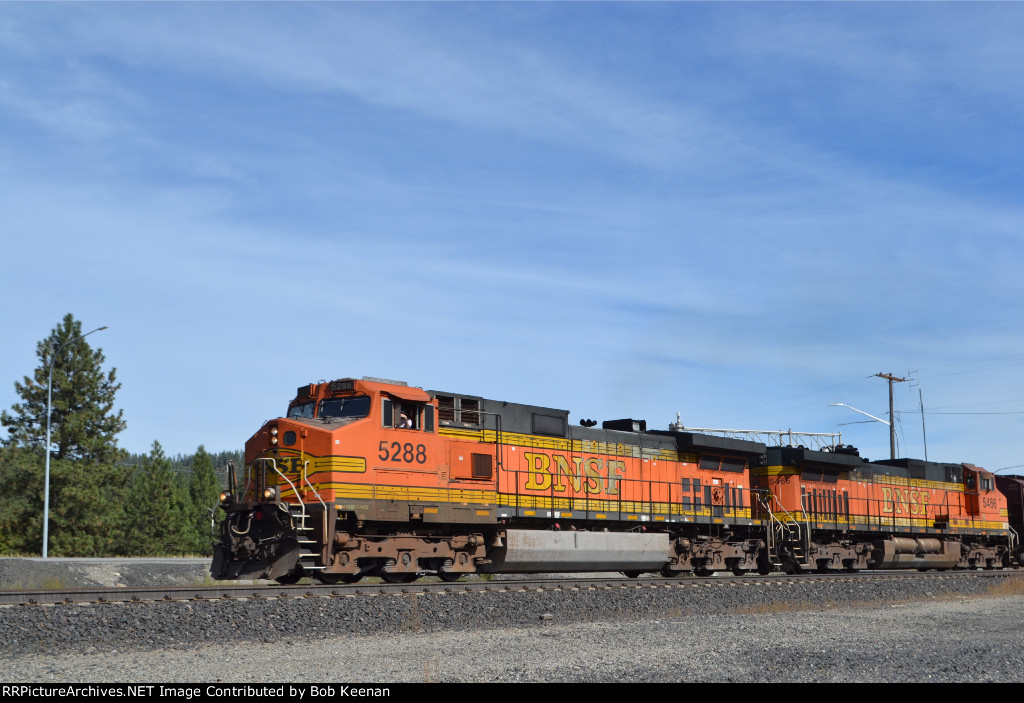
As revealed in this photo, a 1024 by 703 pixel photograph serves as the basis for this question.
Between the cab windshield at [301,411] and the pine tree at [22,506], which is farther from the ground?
the cab windshield at [301,411]

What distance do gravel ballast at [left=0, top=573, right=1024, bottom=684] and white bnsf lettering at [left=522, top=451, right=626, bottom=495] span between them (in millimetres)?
3909

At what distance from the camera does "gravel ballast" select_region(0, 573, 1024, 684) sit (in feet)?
31.9

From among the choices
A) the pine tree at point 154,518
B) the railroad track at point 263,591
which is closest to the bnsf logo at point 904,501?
the railroad track at point 263,591

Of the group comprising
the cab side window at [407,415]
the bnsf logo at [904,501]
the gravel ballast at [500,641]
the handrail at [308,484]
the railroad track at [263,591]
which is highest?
the cab side window at [407,415]

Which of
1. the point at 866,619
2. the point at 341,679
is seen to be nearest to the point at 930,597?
the point at 866,619

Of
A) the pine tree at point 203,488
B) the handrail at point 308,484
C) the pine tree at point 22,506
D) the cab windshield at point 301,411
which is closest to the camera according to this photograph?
the handrail at point 308,484

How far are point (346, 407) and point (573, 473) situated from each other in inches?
239

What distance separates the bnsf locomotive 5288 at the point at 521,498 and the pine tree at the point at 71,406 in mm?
34540

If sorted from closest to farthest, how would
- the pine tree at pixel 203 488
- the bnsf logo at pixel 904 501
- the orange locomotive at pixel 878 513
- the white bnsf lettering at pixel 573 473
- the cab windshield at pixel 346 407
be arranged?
1. the cab windshield at pixel 346 407
2. the white bnsf lettering at pixel 573 473
3. the orange locomotive at pixel 878 513
4. the bnsf logo at pixel 904 501
5. the pine tree at pixel 203 488

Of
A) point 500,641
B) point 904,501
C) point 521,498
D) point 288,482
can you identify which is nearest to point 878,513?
point 904,501

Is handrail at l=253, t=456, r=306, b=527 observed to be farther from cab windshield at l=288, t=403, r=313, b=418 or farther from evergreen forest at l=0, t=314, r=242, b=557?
evergreen forest at l=0, t=314, r=242, b=557

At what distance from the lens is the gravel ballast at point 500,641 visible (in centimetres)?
973

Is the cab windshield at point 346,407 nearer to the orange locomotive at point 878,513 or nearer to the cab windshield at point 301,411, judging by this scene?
the cab windshield at point 301,411
